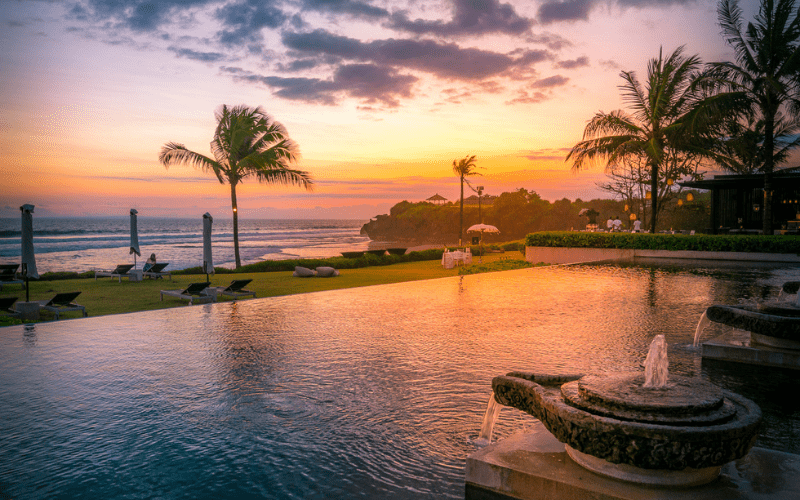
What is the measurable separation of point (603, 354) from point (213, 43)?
74.4 ft

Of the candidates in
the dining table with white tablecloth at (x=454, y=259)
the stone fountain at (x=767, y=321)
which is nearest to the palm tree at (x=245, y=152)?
the dining table with white tablecloth at (x=454, y=259)

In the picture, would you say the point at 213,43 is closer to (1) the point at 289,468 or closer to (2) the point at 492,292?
(2) the point at 492,292

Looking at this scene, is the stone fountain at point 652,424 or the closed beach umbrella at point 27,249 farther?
the closed beach umbrella at point 27,249

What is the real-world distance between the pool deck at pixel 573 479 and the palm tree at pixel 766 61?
72.0 ft

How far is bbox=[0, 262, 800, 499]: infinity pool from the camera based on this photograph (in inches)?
142

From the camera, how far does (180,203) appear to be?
6756cm

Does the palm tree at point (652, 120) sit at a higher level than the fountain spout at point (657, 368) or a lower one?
higher

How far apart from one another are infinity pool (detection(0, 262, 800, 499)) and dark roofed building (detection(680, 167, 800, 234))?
70.5ft

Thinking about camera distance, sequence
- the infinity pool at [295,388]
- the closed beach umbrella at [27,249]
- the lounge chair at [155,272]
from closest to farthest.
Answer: the infinity pool at [295,388], the closed beach umbrella at [27,249], the lounge chair at [155,272]

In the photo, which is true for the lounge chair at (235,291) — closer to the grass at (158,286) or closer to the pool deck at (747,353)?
the grass at (158,286)

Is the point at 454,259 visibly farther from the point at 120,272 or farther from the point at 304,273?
the point at 120,272

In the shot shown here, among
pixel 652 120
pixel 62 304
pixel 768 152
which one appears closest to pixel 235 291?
pixel 62 304

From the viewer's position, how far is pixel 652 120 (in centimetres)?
2409

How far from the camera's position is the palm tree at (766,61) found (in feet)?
65.7
